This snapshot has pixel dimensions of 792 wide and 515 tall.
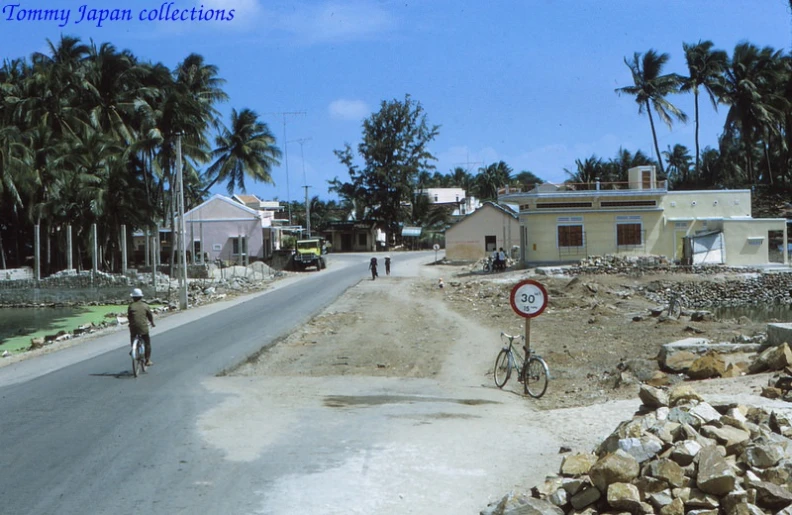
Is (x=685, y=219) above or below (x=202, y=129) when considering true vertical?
below

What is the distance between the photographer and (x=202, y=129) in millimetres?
51500

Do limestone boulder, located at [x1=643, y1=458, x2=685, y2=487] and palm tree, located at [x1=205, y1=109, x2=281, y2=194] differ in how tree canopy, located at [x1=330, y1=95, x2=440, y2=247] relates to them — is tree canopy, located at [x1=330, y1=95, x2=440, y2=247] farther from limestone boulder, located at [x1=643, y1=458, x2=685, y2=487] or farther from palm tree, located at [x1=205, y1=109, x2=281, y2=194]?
limestone boulder, located at [x1=643, y1=458, x2=685, y2=487]

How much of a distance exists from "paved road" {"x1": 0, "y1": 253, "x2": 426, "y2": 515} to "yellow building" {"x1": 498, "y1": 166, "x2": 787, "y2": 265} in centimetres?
3371

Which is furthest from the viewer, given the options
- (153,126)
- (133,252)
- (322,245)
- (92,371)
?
(133,252)

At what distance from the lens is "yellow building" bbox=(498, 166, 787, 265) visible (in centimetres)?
5084

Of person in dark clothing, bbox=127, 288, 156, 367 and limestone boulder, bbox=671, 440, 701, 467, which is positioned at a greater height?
person in dark clothing, bbox=127, 288, 156, 367

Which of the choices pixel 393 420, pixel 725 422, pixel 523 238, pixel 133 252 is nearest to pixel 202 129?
pixel 523 238

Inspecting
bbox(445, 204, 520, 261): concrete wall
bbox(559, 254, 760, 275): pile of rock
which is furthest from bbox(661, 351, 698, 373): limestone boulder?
bbox(445, 204, 520, 261): concrete wall

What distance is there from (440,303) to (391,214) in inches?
2210

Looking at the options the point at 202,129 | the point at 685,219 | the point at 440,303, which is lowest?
the point at 440,303

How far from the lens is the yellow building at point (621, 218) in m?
50.8

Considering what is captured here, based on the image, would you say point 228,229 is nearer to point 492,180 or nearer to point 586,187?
point 586,187

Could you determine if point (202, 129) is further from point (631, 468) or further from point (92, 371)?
point (631, 468)

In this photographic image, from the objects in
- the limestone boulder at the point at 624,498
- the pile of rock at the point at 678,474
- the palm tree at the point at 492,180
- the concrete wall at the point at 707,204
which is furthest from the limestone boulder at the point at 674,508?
the palm tree at the point at 492,180
